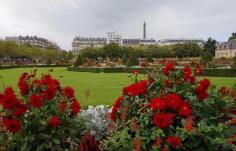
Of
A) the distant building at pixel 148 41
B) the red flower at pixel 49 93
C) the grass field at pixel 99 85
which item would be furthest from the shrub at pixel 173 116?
the distant building at pixel 148 41

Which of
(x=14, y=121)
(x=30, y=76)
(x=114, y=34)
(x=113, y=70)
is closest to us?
(x=14, y=121)

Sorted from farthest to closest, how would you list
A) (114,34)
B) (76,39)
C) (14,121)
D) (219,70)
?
(114,34) → (76,39) → (219,70) → (14,121)

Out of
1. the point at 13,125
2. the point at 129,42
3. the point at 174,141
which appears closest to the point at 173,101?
the point at 174,141

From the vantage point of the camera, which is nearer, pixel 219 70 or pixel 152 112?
pixel 152 112

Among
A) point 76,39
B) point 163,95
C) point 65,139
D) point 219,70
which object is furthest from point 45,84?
point 76,39

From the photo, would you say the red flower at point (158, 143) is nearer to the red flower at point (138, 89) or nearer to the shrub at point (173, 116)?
the shrub at point (173, 116)

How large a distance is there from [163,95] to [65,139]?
3.84 ft

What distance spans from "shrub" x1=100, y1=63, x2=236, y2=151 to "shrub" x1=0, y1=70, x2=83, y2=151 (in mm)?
483

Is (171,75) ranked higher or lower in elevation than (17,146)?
higher

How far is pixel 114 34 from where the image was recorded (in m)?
197

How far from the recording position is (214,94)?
4.43 m

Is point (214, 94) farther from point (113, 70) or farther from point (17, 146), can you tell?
point (113, 70)

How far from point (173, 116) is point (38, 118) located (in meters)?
1.36

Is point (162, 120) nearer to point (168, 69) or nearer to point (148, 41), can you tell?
point (168, 69)
